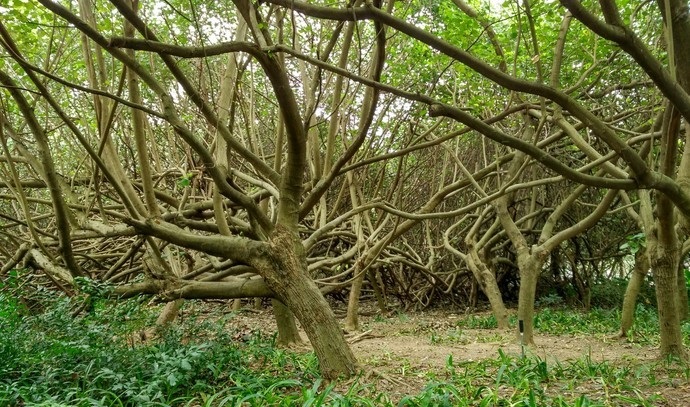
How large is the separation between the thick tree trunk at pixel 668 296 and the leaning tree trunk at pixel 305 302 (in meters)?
2.29

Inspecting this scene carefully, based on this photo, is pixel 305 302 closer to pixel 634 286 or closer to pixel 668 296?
pixel 668 296

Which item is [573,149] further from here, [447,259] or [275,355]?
[275,355]

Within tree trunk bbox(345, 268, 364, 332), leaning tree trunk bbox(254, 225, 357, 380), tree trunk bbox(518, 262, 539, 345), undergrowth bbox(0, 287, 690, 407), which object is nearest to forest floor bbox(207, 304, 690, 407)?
undergrowth bbox(0, 287, 690, 407)

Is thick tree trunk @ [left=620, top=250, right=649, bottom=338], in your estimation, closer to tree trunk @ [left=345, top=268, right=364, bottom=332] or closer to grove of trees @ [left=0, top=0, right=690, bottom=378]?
grove of trees @ [left=0, top=0, right=690, bottom=378]

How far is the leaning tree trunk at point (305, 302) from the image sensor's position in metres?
3.30

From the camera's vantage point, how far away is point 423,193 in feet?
28.8

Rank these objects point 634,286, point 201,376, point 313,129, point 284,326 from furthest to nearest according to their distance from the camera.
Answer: point 634,286 → point 284,326 → point 313,129 → point 201,376

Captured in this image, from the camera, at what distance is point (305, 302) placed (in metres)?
3.32

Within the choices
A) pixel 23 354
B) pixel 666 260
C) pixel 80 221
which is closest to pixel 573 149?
pixel 666 260

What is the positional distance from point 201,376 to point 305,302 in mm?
1022

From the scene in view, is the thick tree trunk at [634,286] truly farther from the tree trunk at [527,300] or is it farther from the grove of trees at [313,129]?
the tree trunk at [527,300]

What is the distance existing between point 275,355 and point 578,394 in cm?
229

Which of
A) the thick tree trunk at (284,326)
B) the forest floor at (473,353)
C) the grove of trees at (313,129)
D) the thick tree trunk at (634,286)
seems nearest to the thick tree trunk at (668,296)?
Result: the grove of trees at (313,129)

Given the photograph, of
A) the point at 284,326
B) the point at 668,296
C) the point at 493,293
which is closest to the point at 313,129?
the point at 284,326
